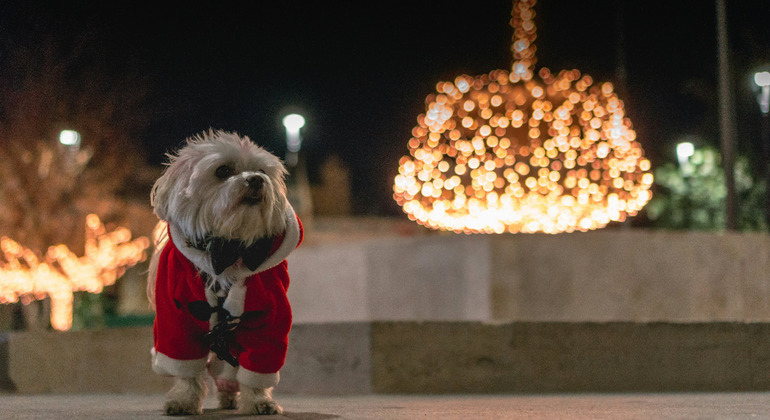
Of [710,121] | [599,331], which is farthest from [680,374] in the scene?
[710,121]

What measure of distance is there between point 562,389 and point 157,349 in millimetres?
3710

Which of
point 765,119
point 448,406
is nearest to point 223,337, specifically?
point 448,406

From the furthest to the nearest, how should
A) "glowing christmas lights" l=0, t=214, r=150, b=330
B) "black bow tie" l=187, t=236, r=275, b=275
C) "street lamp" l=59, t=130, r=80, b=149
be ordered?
"glowing christmas lights" l=0, t=214, r=150, b=330 < "street lamp" l=59, t=130, r=80, b=149 < "black bow tie" l=187, t=236, r=275, b=275

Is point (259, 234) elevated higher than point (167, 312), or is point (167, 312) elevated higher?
point (259, 234)

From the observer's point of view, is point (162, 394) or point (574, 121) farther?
point (574, 121)

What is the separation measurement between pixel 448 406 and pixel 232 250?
2.07 meters

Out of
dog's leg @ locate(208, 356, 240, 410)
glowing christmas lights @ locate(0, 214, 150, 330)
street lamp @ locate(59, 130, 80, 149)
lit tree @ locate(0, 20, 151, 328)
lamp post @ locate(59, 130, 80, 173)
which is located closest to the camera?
dog's leg @ locate(208, 356, 240, 410)

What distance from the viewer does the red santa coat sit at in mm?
5574

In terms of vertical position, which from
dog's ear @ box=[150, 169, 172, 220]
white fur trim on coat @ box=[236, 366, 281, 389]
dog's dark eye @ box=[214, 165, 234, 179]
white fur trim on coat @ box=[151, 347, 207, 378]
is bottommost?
white fur trim on coat @ box=[236, 366, 281, 389]

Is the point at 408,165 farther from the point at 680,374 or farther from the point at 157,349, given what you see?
the point at 157,349

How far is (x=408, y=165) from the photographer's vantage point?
42.4 ft

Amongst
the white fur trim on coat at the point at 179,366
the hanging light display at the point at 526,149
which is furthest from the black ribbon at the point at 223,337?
the hanging light display at the point at 526,149

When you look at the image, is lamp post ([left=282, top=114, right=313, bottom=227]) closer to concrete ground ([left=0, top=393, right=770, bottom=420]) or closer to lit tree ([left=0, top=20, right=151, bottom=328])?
lit tree ([left=0, top=20, right=151, bottom=328])

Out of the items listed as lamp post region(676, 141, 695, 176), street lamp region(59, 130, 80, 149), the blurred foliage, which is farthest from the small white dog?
lamp post region(676, 141, 695, 176)
